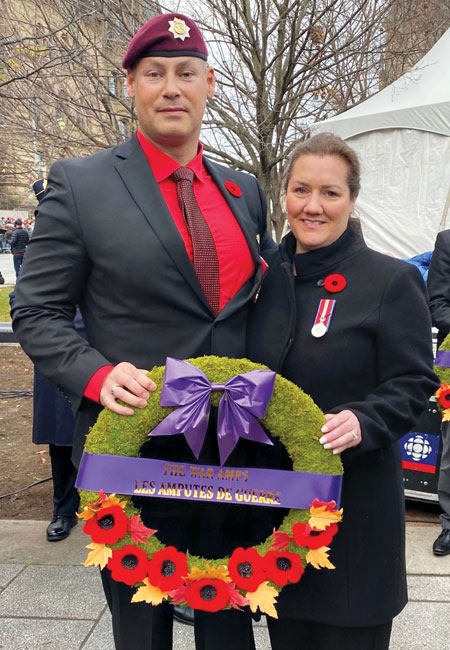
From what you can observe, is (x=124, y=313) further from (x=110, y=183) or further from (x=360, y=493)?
(x=360, y=493)

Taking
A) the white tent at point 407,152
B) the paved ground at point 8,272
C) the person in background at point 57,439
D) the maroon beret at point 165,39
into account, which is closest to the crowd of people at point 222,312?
the maroon beret at point 165,39

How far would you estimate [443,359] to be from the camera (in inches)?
116

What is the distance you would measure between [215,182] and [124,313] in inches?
21.9

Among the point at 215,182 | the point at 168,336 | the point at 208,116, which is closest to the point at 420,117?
the point at 208,116

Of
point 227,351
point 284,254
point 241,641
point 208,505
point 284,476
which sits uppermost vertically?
point 284,254

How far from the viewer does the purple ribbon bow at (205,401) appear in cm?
152

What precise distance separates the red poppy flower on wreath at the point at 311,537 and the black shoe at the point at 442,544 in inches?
85.9

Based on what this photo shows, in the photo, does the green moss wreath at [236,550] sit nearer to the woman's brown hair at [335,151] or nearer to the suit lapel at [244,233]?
the suit lapel at [244,233]

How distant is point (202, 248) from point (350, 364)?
21.4 inches

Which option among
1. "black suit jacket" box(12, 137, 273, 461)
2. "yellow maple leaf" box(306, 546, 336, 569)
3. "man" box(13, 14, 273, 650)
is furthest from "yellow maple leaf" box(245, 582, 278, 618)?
"black suit jacket" box(12, 137, 273, 461)

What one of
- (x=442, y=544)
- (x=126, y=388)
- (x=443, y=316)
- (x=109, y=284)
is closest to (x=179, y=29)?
(x=109, y=284)

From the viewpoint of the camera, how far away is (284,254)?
195 cm

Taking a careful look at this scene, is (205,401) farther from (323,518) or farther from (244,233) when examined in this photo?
(244,233)

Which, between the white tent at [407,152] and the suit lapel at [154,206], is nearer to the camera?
the suit lapel at [154,206]
